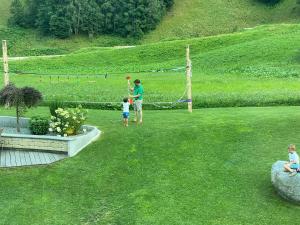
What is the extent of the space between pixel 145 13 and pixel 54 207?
276ft

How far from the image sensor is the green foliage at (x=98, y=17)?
94.1 m

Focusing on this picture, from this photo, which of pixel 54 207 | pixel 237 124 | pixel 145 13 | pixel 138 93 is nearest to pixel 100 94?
pixel 138 93

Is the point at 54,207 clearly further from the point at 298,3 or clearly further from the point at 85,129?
the point at 298,3

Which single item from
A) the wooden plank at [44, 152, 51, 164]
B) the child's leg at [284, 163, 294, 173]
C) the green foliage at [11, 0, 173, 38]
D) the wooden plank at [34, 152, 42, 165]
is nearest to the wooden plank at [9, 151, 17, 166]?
the wooden plank at [34, 152, 42, 165]

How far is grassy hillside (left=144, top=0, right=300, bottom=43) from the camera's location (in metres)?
91.1

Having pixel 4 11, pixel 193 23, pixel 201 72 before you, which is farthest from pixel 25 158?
pixel 4 11

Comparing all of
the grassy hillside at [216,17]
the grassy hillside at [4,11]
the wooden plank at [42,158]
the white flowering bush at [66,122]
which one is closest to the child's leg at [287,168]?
the white flowering bush at [66,122]

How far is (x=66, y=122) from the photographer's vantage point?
1877cm

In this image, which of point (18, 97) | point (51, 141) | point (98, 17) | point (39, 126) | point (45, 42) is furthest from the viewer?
point (98, 17)

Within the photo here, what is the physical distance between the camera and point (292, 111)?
21875mm

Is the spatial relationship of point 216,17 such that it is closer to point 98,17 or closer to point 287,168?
point 98,17

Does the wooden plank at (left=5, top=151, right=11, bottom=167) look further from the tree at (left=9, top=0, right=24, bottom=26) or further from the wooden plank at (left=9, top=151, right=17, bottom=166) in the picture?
the tree at (left=9, top=0, right=24, bottom=26)

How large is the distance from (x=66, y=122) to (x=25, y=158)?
6.92 feet

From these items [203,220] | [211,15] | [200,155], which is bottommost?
[203,220]
